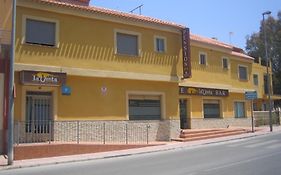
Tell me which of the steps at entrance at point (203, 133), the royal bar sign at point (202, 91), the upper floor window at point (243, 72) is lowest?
the steps at entrance at point (203, 133)

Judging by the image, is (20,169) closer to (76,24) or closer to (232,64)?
(76,24)

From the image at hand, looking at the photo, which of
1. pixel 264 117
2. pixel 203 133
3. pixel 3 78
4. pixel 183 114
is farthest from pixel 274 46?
pixel 3 78

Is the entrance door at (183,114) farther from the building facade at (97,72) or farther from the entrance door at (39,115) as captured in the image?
the entrance door at (39,115)

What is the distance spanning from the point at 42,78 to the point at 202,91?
14.1 meters

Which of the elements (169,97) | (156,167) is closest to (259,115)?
(169,97)

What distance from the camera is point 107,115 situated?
843 inches

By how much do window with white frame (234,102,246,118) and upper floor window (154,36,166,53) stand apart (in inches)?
486

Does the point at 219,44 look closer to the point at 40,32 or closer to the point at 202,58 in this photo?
the point at 202,58

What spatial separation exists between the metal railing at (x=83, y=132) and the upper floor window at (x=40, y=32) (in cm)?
401

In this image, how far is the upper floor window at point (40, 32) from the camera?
1892cm

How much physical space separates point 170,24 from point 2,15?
1022cm

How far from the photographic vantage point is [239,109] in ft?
113

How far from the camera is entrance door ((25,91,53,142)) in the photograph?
59.8ft

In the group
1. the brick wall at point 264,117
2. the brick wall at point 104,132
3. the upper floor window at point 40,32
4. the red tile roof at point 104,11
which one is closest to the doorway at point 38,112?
the brick wall at point 104,132
